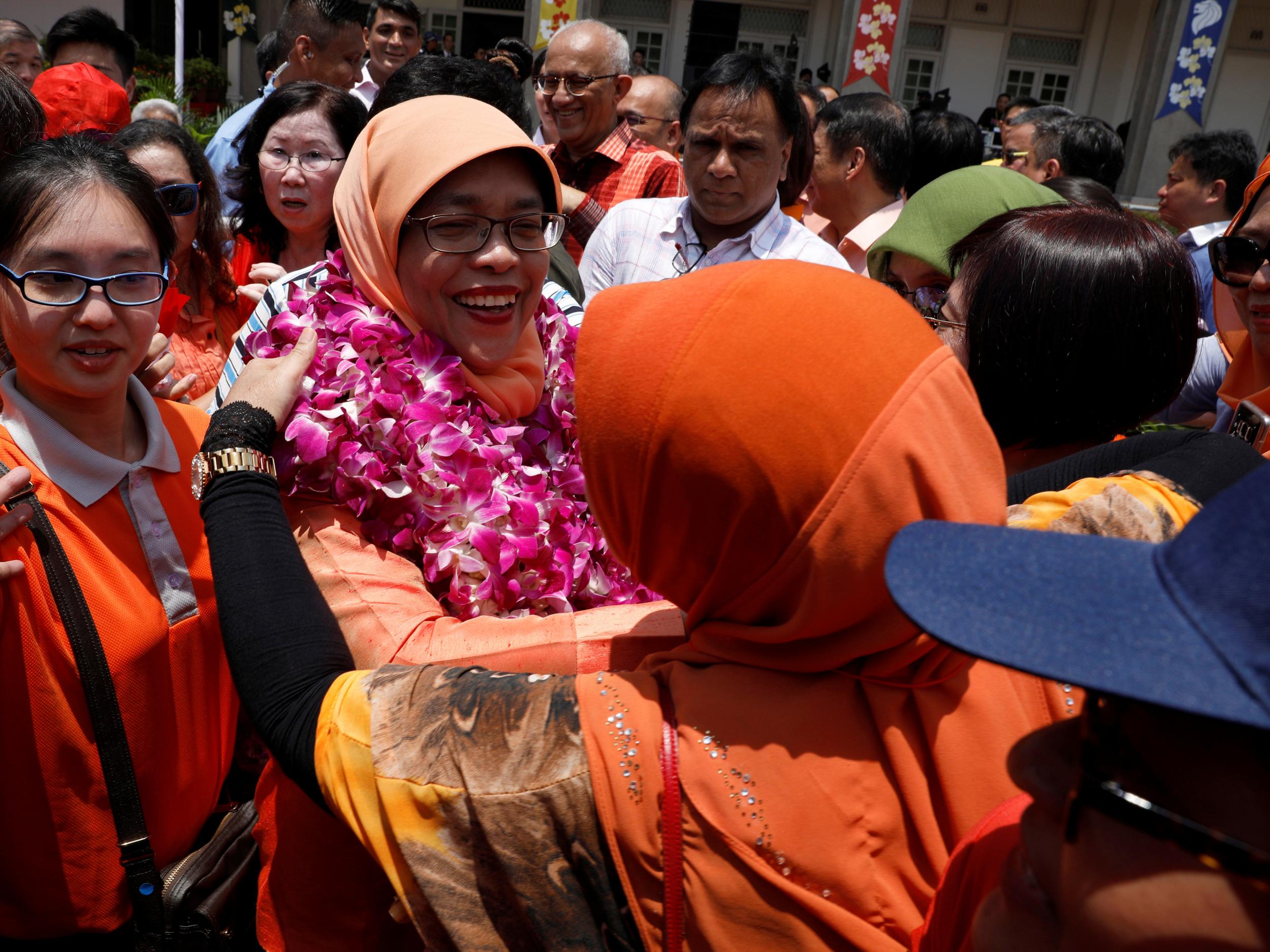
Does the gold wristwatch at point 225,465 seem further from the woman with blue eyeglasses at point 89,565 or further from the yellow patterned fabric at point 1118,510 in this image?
the yellow patterned fabric at point 1118,510

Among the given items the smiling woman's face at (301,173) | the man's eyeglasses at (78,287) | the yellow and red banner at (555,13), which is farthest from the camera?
the yellow and red banner at (555,13)

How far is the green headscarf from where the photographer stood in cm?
284

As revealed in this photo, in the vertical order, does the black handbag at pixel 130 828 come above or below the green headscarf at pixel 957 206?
below

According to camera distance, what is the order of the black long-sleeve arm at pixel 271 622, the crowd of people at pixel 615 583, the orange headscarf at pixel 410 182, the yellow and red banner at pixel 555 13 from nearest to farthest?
the crowd of people at pixel 615 583, the black long-sleeve arm at pixel 271 622, the orange headscarf at pixel 410 182, the yellow and red banner at pixel 555 13

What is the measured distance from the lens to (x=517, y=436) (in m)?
2.03

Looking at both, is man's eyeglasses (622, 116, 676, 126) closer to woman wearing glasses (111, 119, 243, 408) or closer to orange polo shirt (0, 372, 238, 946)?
woman wearing glasses (111, 119, 243, 408)

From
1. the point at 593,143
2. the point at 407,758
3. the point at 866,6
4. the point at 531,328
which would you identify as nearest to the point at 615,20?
the point at 866,6

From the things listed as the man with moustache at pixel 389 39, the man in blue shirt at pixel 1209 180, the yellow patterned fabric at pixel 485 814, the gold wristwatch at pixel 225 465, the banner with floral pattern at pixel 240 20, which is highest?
the banner with floral pattern at pixel 240 20

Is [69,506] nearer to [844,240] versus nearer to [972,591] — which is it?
[972,591]

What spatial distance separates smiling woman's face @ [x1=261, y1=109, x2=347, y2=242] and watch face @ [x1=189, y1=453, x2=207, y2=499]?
6.81 ft

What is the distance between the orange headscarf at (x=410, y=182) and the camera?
1.95 metres

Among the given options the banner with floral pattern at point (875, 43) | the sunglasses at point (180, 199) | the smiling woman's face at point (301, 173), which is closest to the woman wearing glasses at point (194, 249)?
the sunglasses at point (180, 199)

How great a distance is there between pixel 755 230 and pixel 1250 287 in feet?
5.89

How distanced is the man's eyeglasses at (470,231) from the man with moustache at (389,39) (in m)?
4.40
